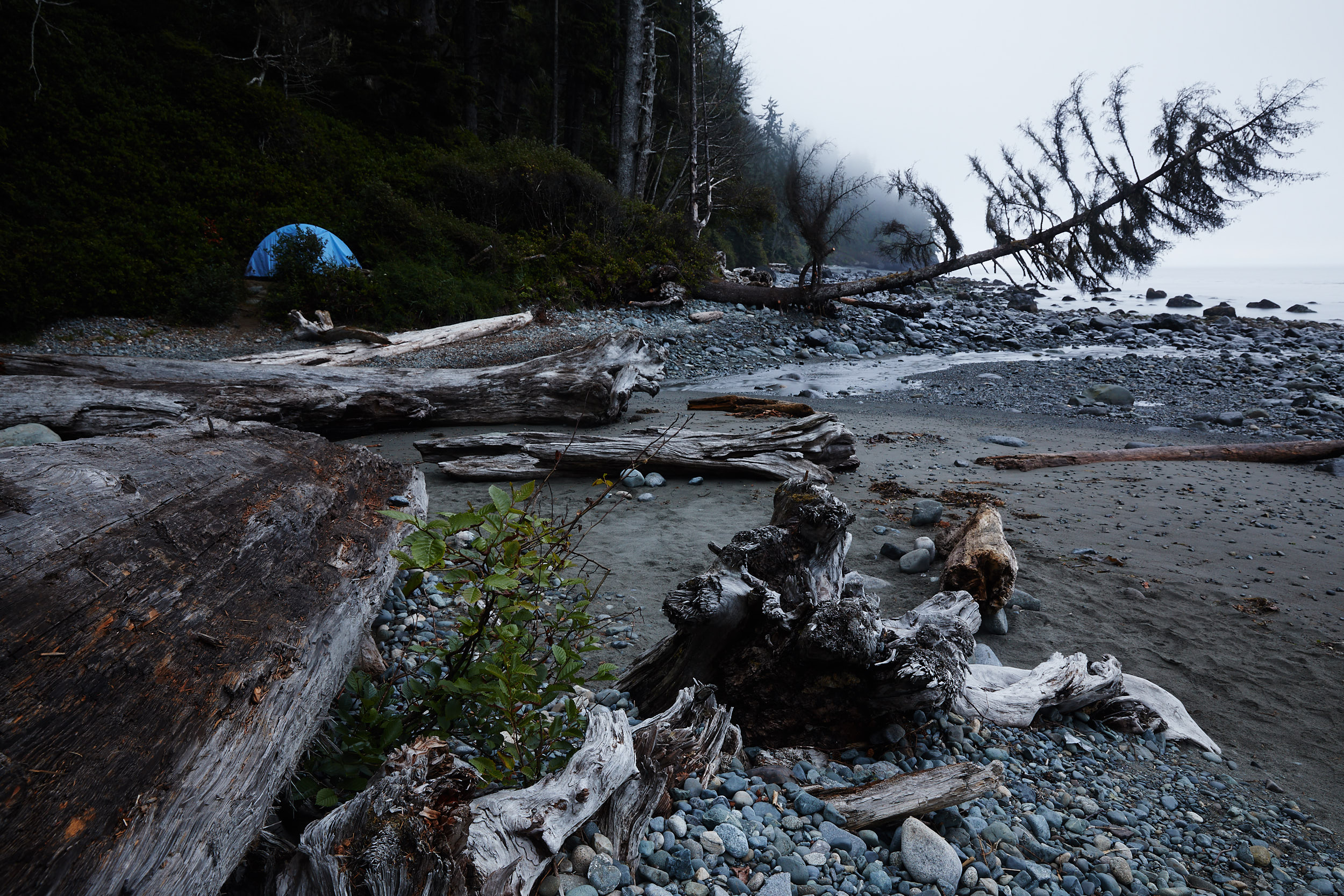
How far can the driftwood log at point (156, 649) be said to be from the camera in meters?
1.17

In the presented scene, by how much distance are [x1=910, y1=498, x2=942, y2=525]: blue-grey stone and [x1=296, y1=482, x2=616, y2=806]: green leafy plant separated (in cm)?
335

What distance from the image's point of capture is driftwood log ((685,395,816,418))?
7.39m

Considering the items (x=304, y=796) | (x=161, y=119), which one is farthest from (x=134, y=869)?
(x=161, y=119)

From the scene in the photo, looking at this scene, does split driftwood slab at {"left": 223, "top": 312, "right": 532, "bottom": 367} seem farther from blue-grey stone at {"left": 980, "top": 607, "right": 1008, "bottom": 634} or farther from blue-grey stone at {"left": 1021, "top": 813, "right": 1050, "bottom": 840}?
blue-grey stone at {"left": 1021, "top": 813, "right": 1050, "bottom": 840}

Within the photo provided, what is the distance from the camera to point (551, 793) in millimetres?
1536

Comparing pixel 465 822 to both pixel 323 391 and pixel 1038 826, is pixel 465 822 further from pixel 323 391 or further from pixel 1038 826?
pixel 323 391

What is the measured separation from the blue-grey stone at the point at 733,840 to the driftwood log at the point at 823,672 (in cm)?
62

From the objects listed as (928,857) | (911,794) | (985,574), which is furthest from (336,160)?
(928,857)

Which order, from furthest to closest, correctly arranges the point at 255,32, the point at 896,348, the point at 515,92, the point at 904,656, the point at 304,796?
the point at 515,92 → the point at 255,32 → the point at 896,348 → the point at 904,656 → the point at 304,796

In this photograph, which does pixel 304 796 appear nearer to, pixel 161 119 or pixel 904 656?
pixel 904 656

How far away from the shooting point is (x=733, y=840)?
5.58 feet

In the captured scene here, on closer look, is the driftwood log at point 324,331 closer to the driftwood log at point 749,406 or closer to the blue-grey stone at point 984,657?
the driftwood log at point 749,406

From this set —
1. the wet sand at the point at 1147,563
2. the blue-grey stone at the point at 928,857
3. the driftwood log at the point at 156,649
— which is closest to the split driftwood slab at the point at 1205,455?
the wet sand at the point at 1147,563

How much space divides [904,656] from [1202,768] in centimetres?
133
